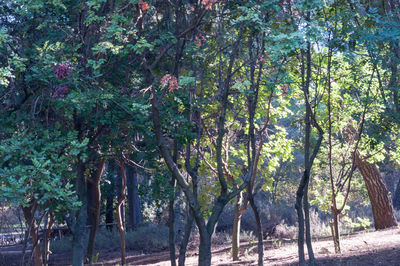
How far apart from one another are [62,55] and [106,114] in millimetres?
1125

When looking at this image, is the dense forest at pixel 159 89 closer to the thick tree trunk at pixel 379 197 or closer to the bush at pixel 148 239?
the thick tree trunk at pixel 379 197

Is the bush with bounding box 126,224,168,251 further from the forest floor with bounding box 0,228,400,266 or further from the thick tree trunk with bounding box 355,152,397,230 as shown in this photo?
the thick tree trunk with bounding box 355,152,397,230

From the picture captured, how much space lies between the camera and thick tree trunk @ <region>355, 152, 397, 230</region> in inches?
580

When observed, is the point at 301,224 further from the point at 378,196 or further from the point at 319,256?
the point at 378,196

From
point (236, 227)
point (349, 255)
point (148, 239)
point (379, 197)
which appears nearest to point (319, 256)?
point (349, 255)

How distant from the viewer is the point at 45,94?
6.38 m

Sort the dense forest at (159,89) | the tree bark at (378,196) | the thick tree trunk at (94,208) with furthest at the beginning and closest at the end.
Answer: the tree bark at (378,196), the thick tree trunk at (94,208), the dense forest at (159,89)

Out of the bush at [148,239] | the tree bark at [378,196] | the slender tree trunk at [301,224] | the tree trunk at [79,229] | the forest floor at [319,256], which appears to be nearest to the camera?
the tree trunk at [79,229]

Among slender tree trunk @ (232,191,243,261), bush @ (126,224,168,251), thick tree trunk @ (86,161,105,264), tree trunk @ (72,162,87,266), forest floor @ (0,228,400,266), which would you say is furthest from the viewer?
bush @ (126,224,168,251)

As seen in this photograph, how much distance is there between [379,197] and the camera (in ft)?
49.0

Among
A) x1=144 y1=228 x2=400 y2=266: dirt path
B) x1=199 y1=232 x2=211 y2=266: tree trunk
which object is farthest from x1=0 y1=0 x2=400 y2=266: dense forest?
x1=144 y1=228 x2=400 y2=266: dirt path

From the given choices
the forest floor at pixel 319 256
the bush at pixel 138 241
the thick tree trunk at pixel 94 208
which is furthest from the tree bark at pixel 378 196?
the thick tree trunk at pixel 94 208

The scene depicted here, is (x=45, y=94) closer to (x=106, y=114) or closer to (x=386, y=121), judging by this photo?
(x=106, y=114)

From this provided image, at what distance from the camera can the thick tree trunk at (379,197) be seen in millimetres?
14734
